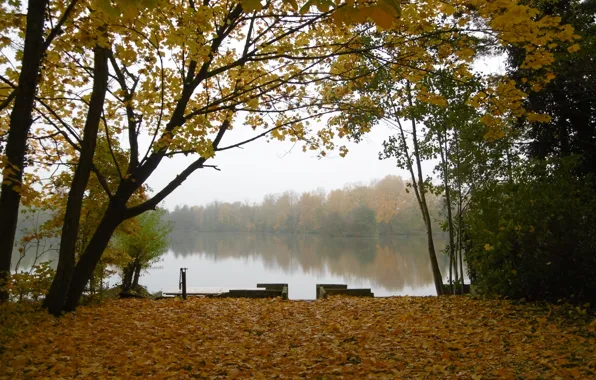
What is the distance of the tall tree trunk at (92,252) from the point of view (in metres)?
5.73

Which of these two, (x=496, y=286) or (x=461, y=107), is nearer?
(x=496, y=286)

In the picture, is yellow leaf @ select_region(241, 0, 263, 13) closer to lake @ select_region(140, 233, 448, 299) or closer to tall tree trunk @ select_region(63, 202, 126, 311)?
tall tree trunk @ select_region(63, 202, 126, 311)

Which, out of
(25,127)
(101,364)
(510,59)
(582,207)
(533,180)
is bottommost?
(101,364)

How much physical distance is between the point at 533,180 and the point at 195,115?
5.20 meters

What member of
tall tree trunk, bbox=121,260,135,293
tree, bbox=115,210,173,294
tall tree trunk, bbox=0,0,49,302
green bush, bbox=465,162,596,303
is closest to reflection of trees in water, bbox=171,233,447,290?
green bush, bbox=465,162,596,303

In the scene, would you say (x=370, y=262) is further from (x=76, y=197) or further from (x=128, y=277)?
(x=76, y=197)

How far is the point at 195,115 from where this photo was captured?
562cm

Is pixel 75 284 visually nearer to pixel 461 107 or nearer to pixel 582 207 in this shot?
pixel 461 107

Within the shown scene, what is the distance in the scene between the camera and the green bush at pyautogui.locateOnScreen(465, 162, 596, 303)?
5840mm

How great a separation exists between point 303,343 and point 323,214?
146ft

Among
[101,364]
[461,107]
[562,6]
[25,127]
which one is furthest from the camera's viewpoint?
[562,6]

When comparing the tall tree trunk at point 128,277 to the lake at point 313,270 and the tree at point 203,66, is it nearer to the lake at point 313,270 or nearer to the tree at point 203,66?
the lake at point 313,270

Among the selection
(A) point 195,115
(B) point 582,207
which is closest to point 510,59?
(B) point 582,207

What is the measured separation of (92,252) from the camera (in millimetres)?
5777
